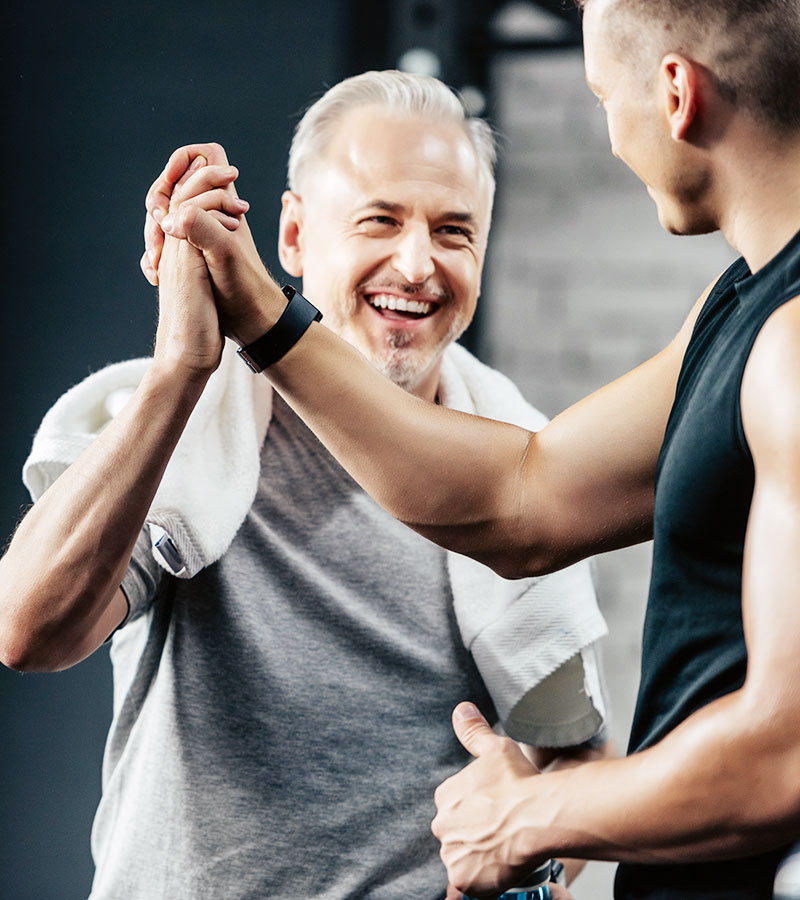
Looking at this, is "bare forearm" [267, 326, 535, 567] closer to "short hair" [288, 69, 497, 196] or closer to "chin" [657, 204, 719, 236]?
"chin" [657, 204, 719, 236]

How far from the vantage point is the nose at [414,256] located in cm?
124

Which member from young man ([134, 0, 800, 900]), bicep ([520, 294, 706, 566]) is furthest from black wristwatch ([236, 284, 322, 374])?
bicep ([520, 294, 706, 566])

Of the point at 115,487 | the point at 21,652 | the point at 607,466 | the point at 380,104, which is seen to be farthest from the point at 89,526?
the point at 380,104

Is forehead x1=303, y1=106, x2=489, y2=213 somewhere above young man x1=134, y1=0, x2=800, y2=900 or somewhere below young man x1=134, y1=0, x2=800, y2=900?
above

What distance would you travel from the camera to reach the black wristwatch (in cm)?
90

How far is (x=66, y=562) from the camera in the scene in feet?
3.03

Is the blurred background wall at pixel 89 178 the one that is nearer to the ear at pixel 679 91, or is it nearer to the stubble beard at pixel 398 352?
the stubble beard at pixel 398 352

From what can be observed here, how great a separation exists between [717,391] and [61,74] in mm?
907

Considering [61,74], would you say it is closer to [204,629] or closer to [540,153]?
[204,629]

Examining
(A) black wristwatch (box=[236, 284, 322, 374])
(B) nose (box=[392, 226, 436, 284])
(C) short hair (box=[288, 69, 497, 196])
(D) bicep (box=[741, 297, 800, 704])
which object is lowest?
(D) bicep (box=[741, 297, 800, 704])

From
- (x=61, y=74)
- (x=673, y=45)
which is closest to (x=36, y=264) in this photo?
(x=61, y=74)

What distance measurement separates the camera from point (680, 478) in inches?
28.9

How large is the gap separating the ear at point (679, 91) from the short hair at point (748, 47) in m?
0.01

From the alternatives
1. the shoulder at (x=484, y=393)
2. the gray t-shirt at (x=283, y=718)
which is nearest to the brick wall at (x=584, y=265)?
the shoulder at (x=484, y=393)
